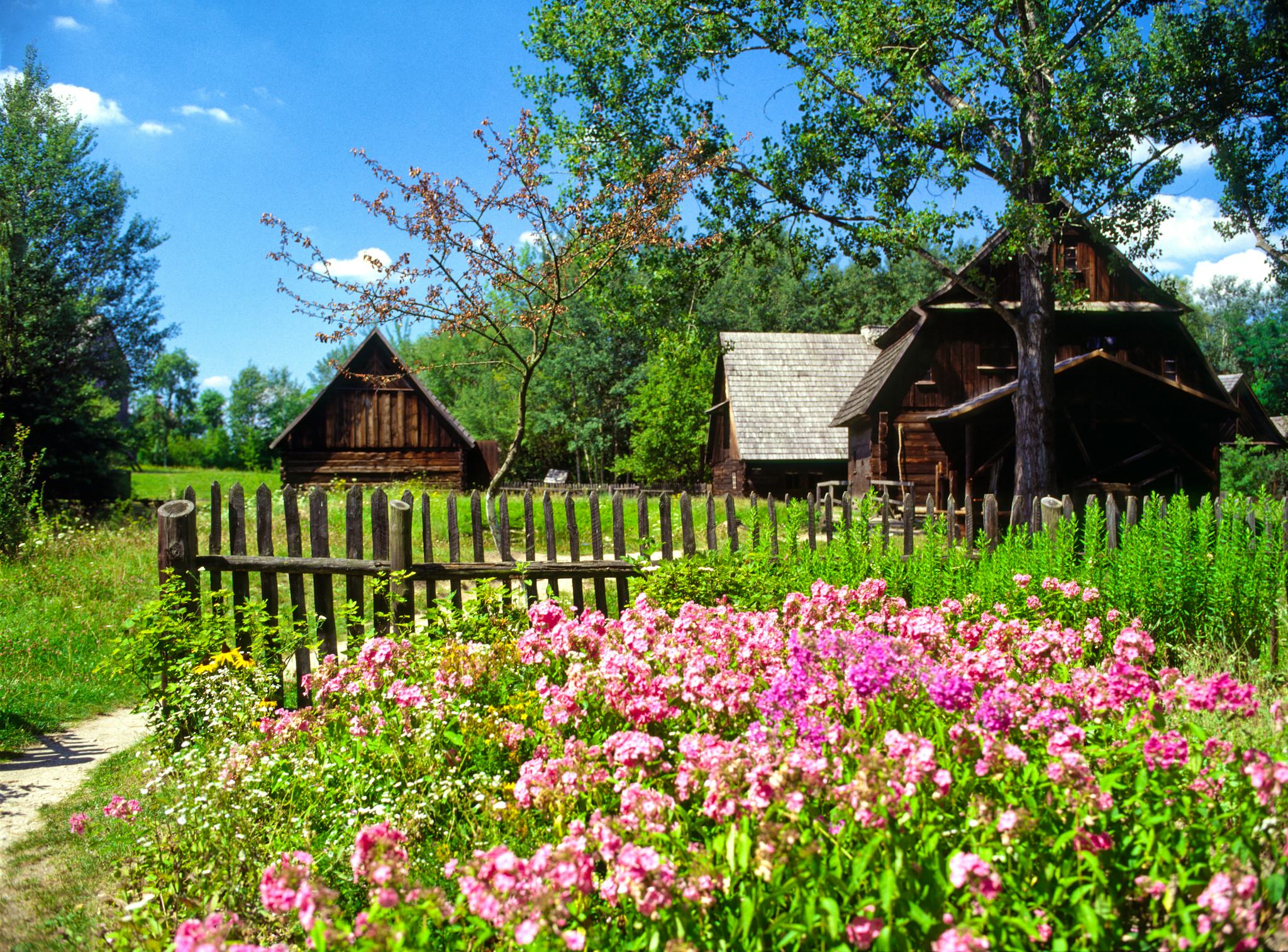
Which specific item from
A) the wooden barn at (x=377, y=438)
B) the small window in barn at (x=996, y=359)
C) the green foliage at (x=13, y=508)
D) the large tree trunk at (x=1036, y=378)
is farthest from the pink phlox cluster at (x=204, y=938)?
the wooden barn at (x=377, y=438)

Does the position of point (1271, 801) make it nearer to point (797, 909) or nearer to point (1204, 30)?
point (797, 909)

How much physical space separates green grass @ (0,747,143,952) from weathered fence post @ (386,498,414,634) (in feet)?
5.91

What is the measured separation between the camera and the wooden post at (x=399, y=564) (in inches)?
229

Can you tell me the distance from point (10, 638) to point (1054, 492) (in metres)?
15.1

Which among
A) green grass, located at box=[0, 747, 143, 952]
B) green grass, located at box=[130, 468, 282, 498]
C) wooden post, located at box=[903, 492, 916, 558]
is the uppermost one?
green grass, located at box=[130, 468, 282, 498]

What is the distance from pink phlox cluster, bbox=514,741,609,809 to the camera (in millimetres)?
2660

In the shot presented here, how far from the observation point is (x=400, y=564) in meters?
5.95

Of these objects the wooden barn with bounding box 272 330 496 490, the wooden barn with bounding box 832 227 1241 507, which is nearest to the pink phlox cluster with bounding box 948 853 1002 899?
the wooden barn with bounding box 832 227 1241 507

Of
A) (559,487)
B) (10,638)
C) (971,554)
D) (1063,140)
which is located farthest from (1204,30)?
(559,487)

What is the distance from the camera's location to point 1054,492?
15.2 metres

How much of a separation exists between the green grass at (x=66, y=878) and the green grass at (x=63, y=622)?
1620 millimetres

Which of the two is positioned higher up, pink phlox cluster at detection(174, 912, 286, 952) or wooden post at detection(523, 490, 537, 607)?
wooden post at detection(523, 490, 537, 607)

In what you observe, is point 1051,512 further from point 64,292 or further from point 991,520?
point 64,292

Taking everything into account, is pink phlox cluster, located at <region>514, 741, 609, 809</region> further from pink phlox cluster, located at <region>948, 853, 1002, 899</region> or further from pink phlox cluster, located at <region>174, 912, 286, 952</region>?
pink phlox cluster, located at <region>948, 853, 1002, 899</region>
